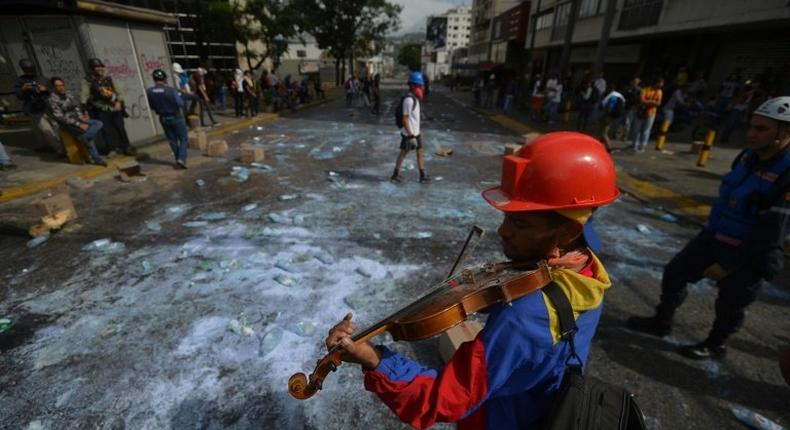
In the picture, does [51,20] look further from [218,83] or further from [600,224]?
[600,224]

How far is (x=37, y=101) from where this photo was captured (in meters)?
7.11

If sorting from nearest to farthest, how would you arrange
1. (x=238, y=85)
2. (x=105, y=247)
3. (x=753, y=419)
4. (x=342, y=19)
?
(x=753, y=419), (x=105, y=247), (x=238, y=85), (x=342, y=19)

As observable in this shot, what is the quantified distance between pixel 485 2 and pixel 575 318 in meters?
57.9

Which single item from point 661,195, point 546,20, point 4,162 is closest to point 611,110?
point 661,195

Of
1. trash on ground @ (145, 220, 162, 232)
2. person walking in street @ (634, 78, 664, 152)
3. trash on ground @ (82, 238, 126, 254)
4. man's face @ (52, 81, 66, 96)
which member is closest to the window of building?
person walking in street @ (634, 78, 664, 152)

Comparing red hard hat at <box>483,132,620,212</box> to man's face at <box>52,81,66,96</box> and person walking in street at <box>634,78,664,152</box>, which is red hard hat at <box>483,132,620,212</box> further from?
person walking in street at <box>634,78,664,152</box>

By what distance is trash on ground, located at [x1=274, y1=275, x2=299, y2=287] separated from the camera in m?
3.48

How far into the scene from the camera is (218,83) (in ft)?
53.1

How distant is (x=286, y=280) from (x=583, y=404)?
296 centimetres

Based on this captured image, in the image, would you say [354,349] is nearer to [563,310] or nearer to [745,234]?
[563,310]

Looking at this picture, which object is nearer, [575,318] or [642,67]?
[575,318]

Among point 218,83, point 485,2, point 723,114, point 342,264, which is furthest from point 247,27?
point 485,2

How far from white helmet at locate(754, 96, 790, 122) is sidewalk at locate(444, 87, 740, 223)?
11.1ft

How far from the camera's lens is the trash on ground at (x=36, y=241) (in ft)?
13.6
